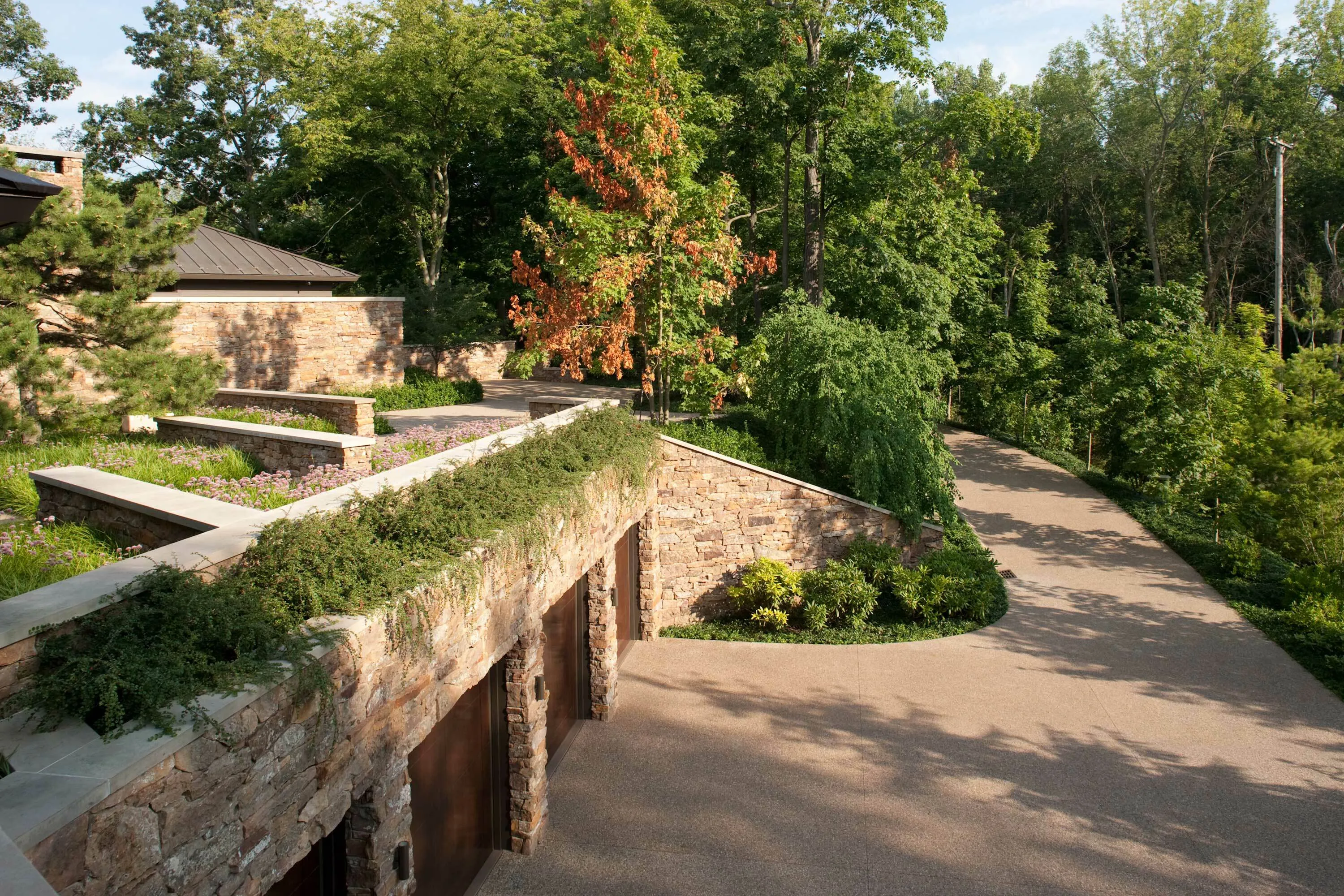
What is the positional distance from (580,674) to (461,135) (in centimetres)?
1904

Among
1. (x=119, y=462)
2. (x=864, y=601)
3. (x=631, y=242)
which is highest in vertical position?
(x=631, y=242)

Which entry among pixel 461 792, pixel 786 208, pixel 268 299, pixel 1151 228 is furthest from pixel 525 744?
pixel 1151 228

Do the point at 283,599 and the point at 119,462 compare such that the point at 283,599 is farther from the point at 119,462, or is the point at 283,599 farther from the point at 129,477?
the point at 119,462

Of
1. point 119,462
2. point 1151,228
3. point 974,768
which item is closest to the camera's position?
point 974,768

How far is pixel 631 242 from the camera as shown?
13273 mm

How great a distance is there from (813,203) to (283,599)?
17191 mm

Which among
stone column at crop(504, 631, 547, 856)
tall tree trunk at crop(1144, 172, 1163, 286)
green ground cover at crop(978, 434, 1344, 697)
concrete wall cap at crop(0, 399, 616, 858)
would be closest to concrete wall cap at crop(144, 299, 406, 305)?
stone column at crop(504, 631, 547, 856)

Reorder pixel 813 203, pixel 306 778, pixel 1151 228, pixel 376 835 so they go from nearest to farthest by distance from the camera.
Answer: pixel 306 778
pixel 376 835
pixel 813 203
pixel 1151 228

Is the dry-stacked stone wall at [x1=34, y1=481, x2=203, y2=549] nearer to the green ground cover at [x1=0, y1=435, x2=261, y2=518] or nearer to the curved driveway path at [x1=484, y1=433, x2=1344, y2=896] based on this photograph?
the green ground cover at [x1=0, y1=435, x2=261, y2=518]

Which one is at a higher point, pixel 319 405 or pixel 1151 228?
pixel 1151 228

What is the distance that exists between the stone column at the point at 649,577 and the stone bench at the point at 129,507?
21.1 ft

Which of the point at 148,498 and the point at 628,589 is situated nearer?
the point at 148,498

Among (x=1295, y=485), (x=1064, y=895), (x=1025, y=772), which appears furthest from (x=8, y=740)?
(x=1295, y=485)

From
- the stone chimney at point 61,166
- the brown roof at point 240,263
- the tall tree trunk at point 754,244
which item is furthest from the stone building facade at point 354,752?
the tall tree trunk at point 754,244
